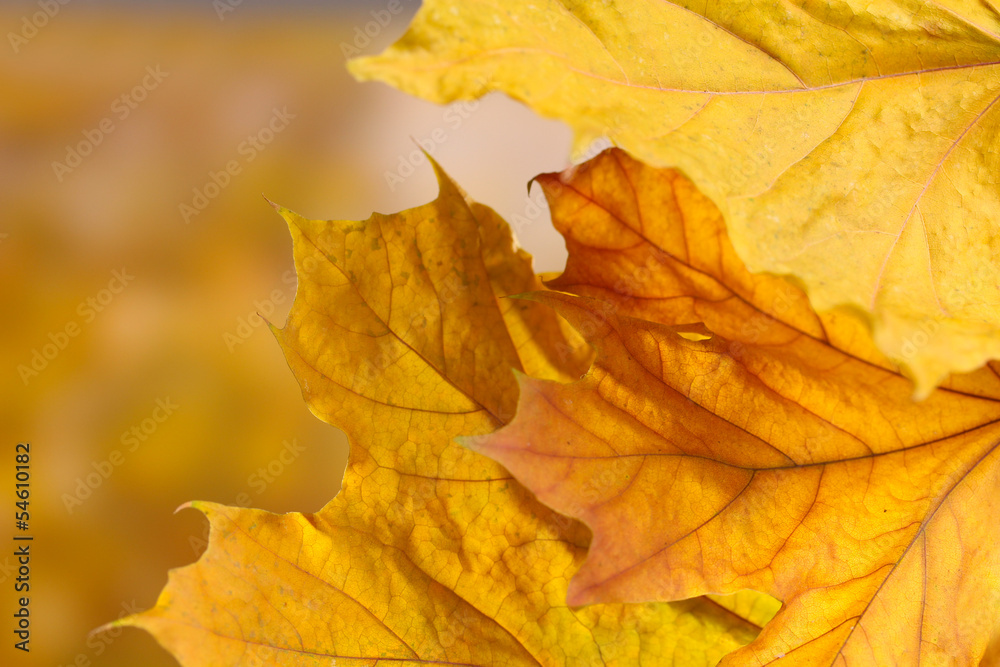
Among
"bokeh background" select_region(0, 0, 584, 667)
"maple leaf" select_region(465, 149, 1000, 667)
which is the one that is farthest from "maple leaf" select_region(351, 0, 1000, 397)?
"bokeh background" select_region(0, 0, 584, 667)

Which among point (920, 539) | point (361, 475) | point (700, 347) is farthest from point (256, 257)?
point (920, 539)

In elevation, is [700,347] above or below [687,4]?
below

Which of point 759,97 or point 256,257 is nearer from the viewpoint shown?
point 759,97

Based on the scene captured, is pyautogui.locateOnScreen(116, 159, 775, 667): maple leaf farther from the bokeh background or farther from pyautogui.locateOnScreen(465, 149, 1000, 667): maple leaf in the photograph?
the bokeh background

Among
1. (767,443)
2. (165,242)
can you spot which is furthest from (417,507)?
(165,242)

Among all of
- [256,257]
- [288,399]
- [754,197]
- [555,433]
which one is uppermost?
[754,197]

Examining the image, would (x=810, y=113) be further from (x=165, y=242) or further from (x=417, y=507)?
(x=165, y=242)

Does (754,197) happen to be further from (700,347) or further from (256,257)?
(256,257)
